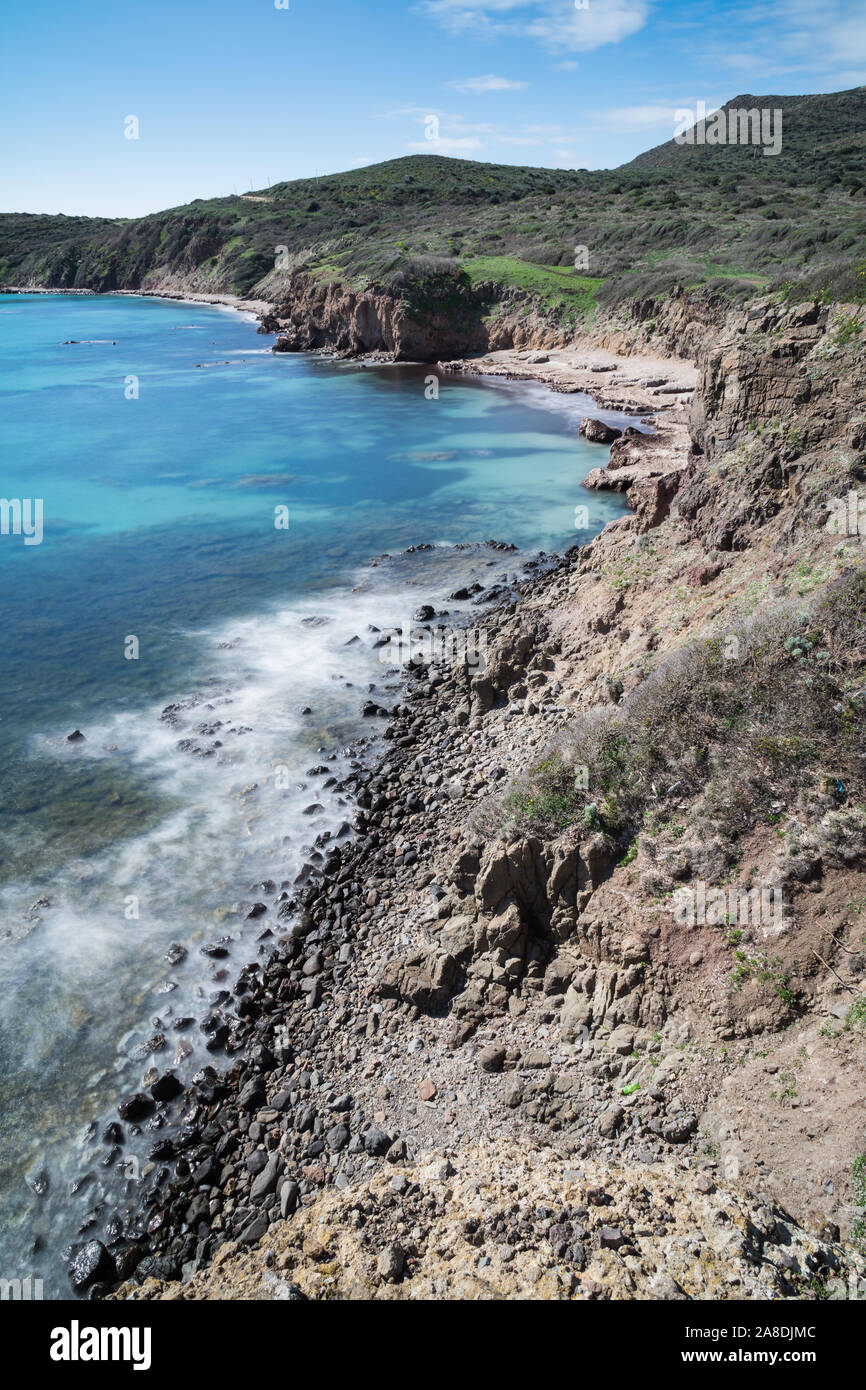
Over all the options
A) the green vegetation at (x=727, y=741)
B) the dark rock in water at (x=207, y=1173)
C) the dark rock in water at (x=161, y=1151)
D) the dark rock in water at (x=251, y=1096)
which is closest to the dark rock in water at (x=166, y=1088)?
the dark rock in water at (x=161, y=1151)

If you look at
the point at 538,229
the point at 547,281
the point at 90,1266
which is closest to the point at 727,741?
the point at 90,1266

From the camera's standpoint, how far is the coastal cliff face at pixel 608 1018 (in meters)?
6.65

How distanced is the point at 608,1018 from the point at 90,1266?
20.7 ft

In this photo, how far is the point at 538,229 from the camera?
80.4m

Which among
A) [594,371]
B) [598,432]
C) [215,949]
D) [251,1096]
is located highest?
[594,371]

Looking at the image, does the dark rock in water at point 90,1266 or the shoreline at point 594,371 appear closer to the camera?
the dark rock in water at point 90,1266

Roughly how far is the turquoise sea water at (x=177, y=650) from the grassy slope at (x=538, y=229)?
46.2ft

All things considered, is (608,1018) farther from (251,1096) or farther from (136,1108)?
(136,1108)

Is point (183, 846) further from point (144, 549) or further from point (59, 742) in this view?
point (144, 549)

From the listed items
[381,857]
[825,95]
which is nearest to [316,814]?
[381,857]

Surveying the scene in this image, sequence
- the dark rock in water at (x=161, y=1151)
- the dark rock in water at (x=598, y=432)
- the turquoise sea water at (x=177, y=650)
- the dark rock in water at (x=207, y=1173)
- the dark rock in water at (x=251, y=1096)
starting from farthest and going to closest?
the dark rock in water at (x=598, y=432) → the turquoise sea water at (x=177, y=650) → the dark rock in water at (x=251, y=1096) → the dark rock in water at (x=161, y=1151) → the dark rock in water at (x=207, y=1173)

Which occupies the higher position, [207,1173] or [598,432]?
[598,432]

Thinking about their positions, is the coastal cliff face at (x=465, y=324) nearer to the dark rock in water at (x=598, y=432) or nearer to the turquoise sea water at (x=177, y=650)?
the turquoise sea water at (x=177, y=650)

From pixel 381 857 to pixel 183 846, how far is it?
4.13 metres
